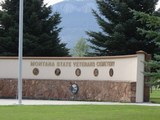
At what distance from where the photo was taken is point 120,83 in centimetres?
2734

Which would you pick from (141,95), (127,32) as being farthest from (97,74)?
(127,32)

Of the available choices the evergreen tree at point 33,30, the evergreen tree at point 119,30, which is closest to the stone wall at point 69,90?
the evergreen tree at point 119,30

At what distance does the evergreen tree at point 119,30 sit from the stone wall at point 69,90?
5.31 metres

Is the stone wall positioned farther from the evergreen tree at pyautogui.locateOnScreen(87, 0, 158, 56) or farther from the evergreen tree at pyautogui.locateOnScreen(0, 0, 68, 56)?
the evergreen tree at pyautogui.locateOnScreen(0, 0, 68, 56)

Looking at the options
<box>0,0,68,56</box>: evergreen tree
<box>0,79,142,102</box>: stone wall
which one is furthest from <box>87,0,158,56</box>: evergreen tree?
<box>0,79,142,102</box>: stone wall

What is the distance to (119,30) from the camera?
1316 inches

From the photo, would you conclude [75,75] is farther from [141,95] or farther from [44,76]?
[141,95]

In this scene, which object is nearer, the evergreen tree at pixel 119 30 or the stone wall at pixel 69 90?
the stone wall at pixel 69 90

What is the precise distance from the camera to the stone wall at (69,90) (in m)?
27.2

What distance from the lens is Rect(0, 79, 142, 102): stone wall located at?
27250 mm

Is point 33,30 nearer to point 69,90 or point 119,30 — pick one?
point 119,30

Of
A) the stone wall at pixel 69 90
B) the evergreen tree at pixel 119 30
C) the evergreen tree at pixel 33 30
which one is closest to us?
the stone wall at pixel 69 90

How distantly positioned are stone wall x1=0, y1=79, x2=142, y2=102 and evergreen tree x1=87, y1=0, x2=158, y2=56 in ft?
17.4

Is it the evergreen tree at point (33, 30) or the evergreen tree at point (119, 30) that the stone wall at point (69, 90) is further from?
the evergreen tree at point (33, 30)
